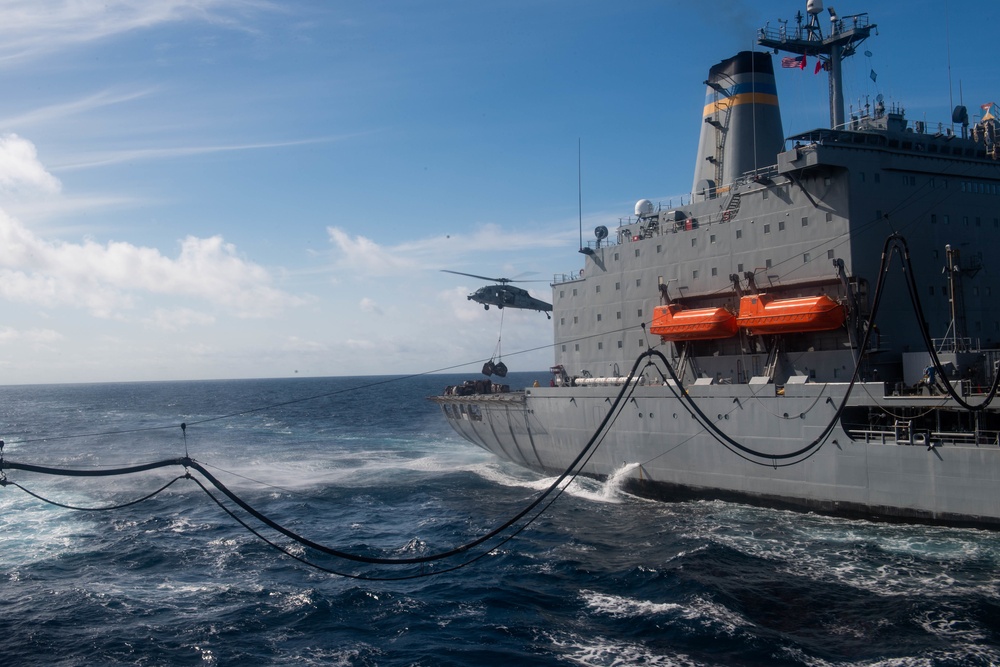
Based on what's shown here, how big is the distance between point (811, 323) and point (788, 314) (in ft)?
2.59

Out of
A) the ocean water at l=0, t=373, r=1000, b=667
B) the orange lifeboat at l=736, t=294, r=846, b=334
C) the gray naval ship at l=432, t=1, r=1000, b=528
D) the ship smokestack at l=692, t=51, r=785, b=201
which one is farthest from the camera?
the ship smokestack at l=692, t=51, r=785, b=201

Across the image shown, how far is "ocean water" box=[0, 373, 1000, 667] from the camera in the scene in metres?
13.7

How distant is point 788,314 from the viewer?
22.8 meters

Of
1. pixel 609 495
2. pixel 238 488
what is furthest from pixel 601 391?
pixel 238 488

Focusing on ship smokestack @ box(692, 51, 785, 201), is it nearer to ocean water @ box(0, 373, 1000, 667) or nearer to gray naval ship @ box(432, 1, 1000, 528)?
gray naval ship @ box(432, 1, 1000, 528)

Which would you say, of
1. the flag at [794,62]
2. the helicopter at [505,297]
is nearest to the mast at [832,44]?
the flag at [794,62]

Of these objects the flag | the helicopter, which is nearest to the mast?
the flag

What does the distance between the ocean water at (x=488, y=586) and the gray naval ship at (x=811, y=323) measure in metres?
1.37

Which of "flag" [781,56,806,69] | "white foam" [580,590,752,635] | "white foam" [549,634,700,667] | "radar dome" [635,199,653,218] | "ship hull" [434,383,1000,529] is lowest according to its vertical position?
"white foam" [549,634,700,667]

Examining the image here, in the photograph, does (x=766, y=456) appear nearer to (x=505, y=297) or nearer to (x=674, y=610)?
(x=674, y=610)

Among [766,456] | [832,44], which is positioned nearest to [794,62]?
[832,44]

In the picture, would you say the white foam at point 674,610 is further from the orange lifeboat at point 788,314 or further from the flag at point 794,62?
the flag at point 794,62

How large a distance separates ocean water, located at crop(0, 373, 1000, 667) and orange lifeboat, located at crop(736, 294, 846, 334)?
18.6ft

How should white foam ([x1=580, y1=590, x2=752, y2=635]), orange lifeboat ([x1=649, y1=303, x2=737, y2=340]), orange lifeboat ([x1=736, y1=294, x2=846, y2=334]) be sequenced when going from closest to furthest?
white foam ([x1=580, y1=590, x2=752, y2=635]) < orange lifeboat ([x1=736, y1=294, x2=846, y2=334]) < orange lifeboat ([x1=649, y1=303, x2=737, y2=340])
